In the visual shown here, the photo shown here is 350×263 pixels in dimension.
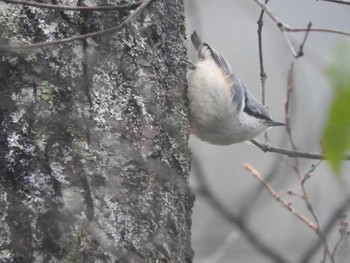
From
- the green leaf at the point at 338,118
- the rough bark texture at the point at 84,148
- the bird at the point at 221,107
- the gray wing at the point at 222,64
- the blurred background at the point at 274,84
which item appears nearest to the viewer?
the green leaf at the point at 338,118

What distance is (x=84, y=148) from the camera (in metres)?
1.83

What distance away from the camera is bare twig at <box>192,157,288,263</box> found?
109 cm

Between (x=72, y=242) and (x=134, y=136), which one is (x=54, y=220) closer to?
(x=72, y=242)

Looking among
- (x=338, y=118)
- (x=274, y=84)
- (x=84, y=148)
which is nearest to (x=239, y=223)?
(x=338, y=118)

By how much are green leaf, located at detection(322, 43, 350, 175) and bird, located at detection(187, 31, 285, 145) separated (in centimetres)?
185

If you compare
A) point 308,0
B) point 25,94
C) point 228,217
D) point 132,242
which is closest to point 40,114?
point 25,94

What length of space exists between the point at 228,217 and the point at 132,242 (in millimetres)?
768

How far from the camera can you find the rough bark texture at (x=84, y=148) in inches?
68.0

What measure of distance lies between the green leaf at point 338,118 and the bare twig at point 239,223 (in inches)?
7.7

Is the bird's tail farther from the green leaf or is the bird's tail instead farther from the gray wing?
the green leaf

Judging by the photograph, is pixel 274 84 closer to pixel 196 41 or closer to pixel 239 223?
pixel 196 41

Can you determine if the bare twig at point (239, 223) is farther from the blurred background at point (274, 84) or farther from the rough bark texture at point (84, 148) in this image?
the blurred background at point (274, 84)

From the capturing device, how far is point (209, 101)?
2.95 metres

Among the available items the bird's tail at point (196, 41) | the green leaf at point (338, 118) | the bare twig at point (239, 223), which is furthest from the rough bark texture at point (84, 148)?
the bird's tail at point (196, 41)
